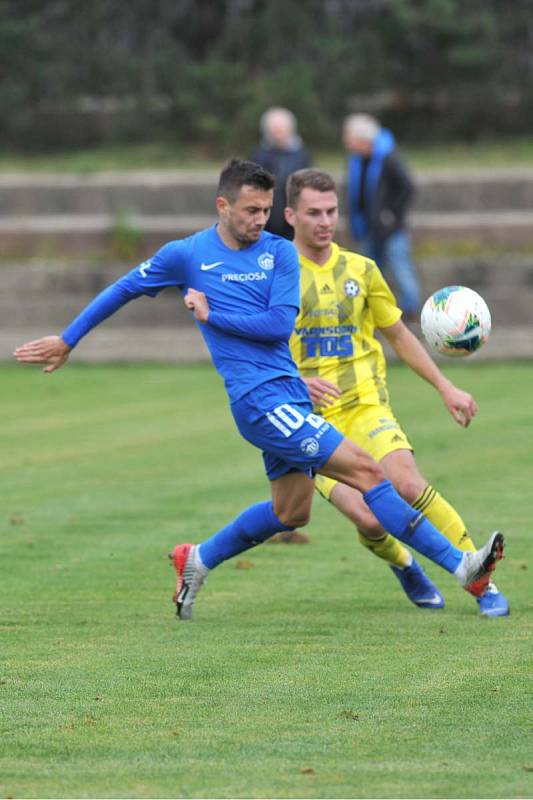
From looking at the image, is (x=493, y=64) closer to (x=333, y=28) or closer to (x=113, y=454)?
(x=333, y=28)

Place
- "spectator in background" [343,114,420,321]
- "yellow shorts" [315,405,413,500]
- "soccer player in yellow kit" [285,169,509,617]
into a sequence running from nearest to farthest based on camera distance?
"soccer player in yellow kit" [285,169,509,617]
"yellow shorts" [315,405,413,500]
"spectator in background" [343,114,420,321]

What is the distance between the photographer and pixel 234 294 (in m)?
7.58

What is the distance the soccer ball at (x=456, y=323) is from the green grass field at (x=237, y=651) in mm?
1224

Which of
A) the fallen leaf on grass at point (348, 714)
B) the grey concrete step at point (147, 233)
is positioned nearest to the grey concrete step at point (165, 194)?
the grey concrete step at point (147, 233)

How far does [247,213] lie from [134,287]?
655mm

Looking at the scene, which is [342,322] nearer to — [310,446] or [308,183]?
[308,183]

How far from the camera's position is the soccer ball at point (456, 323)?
25.6 feet

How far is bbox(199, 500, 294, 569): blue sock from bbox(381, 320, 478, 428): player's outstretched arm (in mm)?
938

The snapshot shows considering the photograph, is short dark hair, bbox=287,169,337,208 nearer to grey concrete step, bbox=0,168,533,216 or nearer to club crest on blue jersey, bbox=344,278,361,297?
club crest on blue jersey, bbox=344,278,361,297

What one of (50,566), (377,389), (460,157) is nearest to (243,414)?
(377,389)

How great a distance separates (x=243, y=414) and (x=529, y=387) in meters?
10.3

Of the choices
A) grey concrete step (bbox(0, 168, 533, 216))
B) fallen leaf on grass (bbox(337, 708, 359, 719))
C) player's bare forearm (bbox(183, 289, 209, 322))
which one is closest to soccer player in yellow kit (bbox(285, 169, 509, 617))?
player's bare forearm (bbox(183, 289, 209, 322))

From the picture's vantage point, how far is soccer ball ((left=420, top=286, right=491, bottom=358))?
7801 millimetres

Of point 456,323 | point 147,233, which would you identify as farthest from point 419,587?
point 147,233
